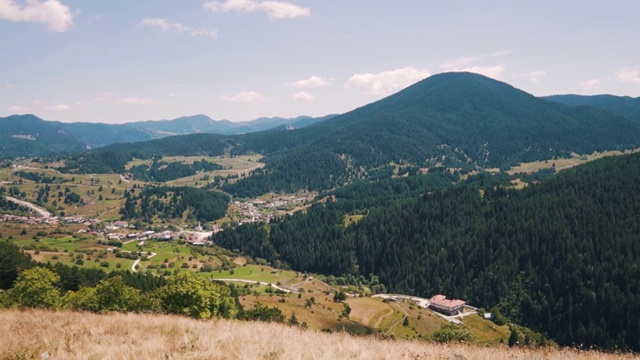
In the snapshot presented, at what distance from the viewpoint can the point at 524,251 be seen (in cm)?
15000

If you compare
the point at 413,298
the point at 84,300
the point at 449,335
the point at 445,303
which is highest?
the point at 84,300

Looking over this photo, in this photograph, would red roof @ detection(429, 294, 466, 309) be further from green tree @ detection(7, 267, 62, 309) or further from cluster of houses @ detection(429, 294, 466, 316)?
green tree @ detection(7, 267, 62, 309)

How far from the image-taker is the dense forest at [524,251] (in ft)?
396

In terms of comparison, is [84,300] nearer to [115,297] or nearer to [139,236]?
[115,297]

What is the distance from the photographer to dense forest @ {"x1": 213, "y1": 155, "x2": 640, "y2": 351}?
12069 cm

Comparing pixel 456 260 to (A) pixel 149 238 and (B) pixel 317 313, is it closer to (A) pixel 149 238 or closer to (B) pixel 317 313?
(B) pixel 317 313

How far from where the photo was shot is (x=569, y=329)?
383ft

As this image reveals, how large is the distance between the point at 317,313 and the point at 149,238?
5189 inches

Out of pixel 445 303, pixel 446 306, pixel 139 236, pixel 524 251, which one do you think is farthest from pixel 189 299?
pixel 139 236

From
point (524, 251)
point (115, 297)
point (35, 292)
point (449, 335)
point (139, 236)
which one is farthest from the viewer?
point (139, 236)

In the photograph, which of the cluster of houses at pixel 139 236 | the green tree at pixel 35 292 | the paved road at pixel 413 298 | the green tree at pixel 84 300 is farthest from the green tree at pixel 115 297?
the cluster of houses at pixel 139 236

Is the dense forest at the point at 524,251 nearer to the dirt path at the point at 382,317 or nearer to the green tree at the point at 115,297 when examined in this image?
the dirt path at the point at 382,317

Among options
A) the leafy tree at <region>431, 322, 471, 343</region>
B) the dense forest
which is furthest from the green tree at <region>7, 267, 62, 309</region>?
the dense forest

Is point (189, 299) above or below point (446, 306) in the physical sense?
above
